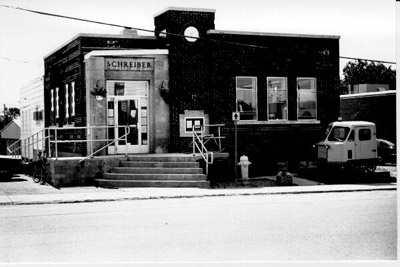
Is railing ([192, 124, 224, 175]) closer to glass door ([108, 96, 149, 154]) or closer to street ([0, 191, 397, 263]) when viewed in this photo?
glass door ([108, 96, 149, 154])

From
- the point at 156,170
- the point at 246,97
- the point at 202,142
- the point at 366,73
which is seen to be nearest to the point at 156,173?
the point at 156,170

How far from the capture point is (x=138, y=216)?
1154 cm

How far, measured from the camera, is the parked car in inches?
1011

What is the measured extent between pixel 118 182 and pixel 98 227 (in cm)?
738

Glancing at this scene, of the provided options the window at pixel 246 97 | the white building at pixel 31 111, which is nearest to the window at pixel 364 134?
the window at pixel 246 97

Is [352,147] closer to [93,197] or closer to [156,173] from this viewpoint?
[156,173]

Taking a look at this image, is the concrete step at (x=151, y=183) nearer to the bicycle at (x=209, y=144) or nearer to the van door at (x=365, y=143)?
the bicycle at (x=209, y=144)

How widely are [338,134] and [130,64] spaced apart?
25.2ft

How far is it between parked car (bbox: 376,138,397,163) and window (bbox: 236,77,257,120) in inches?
277

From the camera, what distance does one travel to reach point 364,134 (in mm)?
20453

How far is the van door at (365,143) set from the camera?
66.5 ft

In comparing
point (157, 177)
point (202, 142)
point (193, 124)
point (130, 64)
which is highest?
point (130, 64)

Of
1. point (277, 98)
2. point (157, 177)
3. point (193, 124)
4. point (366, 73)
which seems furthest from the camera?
point (366, 73)

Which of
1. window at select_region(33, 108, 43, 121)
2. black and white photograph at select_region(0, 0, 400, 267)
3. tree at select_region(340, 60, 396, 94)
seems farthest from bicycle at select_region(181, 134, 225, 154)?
tree at select_region(340, 60, 396, 94)
